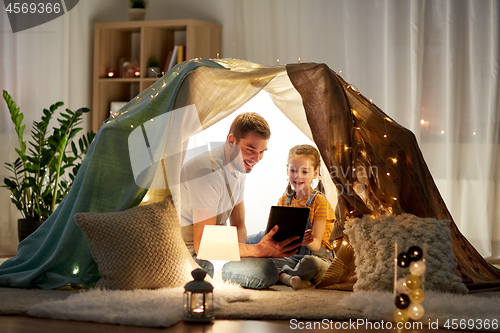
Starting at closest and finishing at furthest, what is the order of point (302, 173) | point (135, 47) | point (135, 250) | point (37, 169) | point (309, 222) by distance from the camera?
point (135, 250) < point (309, 222) < point (302, 173) < point (37, 169) < point (135, 47)

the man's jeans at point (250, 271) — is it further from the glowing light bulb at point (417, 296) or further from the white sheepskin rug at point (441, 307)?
the glowing light bulb at point (417, 296)

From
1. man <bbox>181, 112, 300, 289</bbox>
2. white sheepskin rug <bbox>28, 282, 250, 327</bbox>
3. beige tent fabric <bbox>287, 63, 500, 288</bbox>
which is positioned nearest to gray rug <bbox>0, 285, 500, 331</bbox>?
white sheepskin rug <bbox>28, 282, 250, 327</bbox>

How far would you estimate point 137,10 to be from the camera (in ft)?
15.3

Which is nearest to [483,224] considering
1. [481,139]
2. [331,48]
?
[481,139]

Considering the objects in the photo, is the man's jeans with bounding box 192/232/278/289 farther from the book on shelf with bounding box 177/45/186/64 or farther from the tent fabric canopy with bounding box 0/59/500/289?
the book on shelf with bounding box 177/45/186/64

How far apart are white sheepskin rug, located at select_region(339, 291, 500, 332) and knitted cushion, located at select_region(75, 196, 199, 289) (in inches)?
A: 28.5

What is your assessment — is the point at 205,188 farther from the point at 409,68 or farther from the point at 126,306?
the point at 409,68

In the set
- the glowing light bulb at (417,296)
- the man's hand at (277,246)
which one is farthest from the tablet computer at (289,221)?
the glowing light bulb at (417,296)

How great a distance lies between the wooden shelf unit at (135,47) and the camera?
4.50 meters

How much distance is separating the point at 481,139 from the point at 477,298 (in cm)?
207

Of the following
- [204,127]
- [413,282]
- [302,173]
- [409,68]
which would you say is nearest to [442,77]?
[409,68]

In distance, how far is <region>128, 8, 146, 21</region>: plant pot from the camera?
467 centimetres

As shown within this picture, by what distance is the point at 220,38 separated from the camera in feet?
15.3

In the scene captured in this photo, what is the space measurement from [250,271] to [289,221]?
280 millimetres
